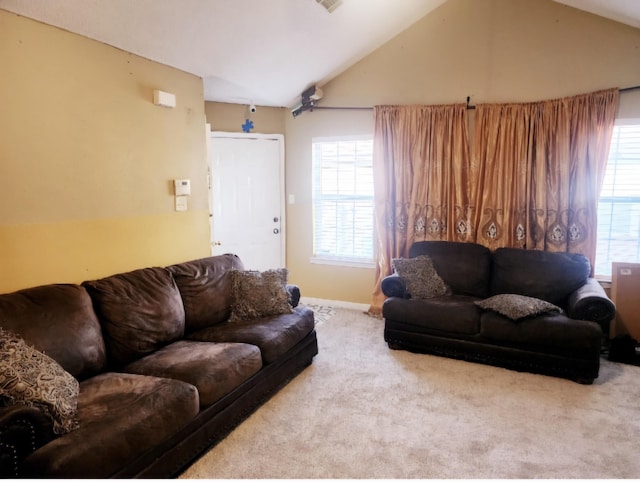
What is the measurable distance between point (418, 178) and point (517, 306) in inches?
65.8

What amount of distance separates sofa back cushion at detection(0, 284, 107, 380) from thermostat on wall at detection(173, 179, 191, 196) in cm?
123

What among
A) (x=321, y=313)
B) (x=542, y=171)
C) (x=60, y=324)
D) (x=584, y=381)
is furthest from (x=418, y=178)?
(x=60, y=324)

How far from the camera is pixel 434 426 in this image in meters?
2.46

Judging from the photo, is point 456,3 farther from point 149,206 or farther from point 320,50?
point 149,206

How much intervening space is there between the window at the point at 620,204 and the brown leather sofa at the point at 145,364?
2.73 meters

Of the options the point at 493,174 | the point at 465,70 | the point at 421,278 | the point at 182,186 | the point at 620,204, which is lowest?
the point at 421,278

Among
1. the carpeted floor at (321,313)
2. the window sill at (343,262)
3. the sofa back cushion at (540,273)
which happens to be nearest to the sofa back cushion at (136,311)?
the carpeted floor at (321,313)

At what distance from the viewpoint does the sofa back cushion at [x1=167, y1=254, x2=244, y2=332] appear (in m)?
2.97

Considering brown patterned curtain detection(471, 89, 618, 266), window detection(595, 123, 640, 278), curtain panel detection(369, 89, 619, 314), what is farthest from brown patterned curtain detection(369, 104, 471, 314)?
window detection(595, 123, 640, 278)

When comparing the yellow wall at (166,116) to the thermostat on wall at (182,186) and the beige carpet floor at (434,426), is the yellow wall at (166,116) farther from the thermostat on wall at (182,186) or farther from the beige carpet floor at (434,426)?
the beige carpet floor at (434,426)

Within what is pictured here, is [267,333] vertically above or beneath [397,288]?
beneath

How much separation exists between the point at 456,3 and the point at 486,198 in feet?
6.29

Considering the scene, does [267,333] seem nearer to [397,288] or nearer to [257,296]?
[257,296]

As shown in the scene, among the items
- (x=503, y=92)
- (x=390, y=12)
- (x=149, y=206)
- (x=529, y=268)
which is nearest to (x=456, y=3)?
(x=390, y=12)
